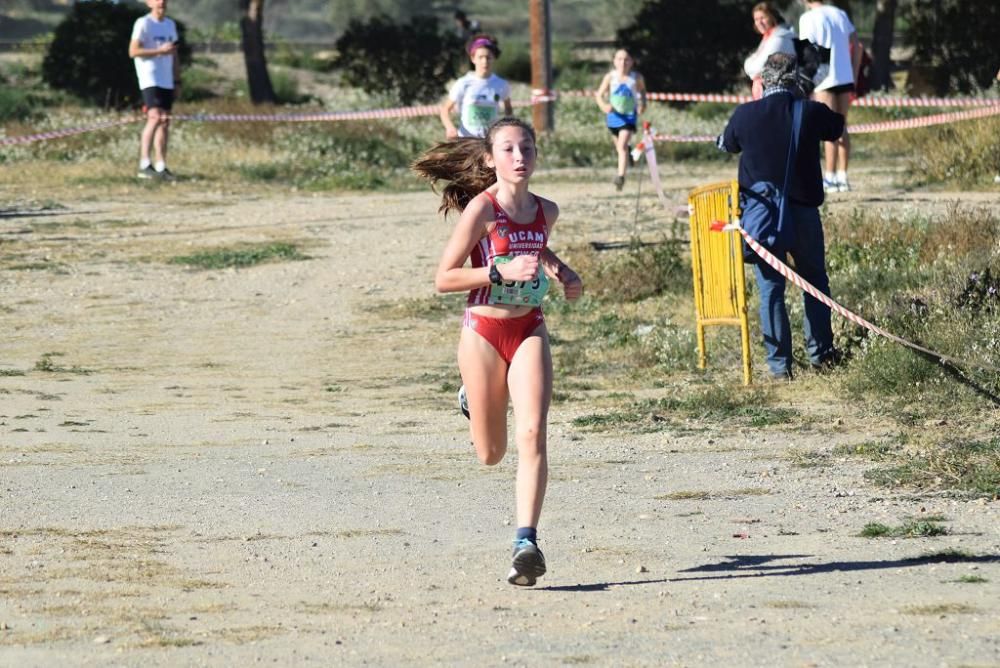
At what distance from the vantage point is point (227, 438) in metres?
9.99

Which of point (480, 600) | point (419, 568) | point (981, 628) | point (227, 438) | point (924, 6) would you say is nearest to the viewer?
point (981, 628)

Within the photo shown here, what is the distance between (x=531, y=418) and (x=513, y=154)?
1.02m

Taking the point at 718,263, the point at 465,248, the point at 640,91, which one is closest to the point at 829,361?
the point at 718,263

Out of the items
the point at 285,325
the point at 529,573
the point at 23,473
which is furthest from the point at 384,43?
the point at 529,573

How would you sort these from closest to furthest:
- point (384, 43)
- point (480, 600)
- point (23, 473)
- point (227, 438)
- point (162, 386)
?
point (480, 600) → point (23, 473) → point (227, 438) → point (162, 386) → point (384, 43)

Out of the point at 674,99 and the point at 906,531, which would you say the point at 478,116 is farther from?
the point at 906,531

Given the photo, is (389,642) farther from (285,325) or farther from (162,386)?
(285,325)

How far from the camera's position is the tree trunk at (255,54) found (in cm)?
3631

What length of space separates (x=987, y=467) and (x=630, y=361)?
400 centimetres

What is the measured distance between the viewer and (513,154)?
6.93m

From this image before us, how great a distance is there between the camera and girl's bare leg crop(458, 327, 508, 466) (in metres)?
6.94

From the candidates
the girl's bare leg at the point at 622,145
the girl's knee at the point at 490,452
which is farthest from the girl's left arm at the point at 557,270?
the girl's bare leg at the point at 622,145

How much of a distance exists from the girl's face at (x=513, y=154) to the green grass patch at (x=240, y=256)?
965 cm

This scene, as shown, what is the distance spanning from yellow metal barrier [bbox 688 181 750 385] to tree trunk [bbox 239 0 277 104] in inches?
1028
